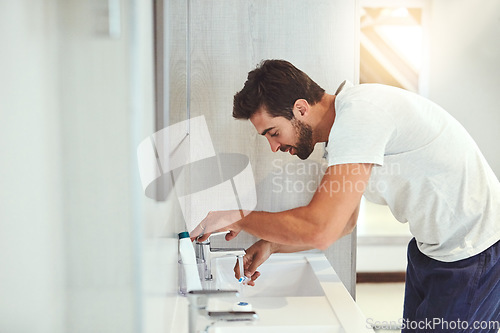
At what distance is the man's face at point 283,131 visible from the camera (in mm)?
992

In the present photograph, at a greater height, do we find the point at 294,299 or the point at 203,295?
the point at 203,295

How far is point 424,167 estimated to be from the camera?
3.04 ft

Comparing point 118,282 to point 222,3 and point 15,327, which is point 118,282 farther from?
point 222,3

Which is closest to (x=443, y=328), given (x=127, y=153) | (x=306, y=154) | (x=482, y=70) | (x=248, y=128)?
(x=306, y=154)

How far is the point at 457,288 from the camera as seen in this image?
38.4 inches

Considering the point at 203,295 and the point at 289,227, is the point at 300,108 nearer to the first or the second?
the point at 289,227

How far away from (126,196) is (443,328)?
32.3 inches

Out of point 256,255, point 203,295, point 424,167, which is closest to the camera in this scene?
point 203,295

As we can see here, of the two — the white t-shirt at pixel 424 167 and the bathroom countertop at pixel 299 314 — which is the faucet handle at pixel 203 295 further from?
the white t-shirt at pixel 424 167

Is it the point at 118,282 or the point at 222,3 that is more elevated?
the point at 222,3

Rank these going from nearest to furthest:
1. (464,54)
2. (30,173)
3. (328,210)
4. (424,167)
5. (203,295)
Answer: (30,173)
(203,295)
(328,210)
(424,167)
(464,54)

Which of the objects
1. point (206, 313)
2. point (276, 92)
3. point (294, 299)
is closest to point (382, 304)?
point (294, 299)

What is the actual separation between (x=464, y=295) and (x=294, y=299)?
314 millimetres

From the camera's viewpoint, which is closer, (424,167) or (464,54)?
(424,167)
